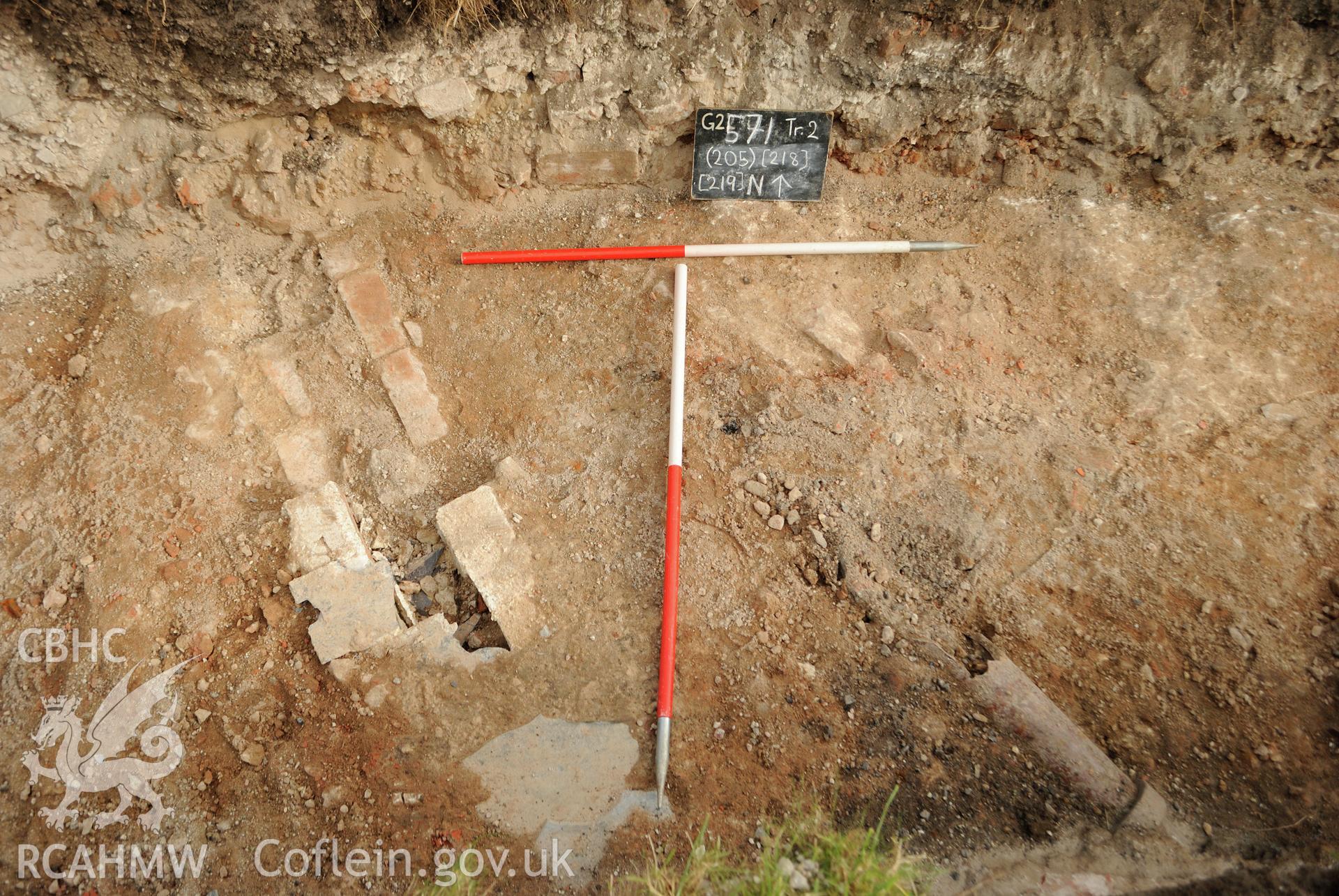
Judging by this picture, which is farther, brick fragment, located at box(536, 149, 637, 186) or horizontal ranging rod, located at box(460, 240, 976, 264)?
brick fragment, located at box(536, 149, 637, 186)

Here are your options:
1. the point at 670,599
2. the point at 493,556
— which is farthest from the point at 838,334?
the point at 493,556

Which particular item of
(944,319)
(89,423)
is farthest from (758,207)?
(89,423)

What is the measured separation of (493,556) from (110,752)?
134 cm

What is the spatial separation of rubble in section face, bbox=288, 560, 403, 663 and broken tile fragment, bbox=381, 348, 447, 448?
2.08ft

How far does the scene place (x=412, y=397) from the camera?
3.00 meters

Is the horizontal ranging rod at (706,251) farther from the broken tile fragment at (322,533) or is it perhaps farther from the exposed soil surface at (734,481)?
the broken tile fragment at (322,533)

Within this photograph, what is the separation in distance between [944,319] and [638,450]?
1496 mm

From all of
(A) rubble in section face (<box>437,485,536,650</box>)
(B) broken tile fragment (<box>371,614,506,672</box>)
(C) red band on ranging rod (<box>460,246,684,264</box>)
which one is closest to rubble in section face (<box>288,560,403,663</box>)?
(B) broken tile fragment (<box>371,614,506,672</box>)

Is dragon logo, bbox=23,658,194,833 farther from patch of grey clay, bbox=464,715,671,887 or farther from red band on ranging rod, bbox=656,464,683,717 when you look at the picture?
red band on ranging rod, bbox=656,464,683,717

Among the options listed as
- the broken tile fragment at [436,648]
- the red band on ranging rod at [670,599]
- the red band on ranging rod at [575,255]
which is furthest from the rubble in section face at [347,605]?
the red band on ranging rod at [575,255]

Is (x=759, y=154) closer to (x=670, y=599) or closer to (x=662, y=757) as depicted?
(x=670, y=599)

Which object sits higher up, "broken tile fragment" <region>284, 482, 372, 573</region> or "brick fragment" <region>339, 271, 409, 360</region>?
"brick fragment" <region>339, 271, 409, 360</region>

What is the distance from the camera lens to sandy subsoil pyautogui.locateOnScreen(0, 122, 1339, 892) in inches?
85.2

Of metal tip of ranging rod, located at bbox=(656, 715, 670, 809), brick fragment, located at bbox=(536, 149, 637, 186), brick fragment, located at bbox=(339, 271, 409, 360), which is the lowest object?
metal tip of ranging rod, located at bbox=(656, 715, 670, 809)
